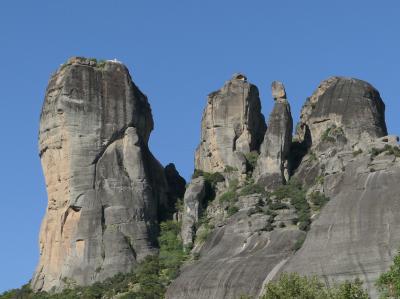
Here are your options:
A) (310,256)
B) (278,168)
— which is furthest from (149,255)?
(310,256)

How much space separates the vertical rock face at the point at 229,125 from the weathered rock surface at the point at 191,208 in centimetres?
432

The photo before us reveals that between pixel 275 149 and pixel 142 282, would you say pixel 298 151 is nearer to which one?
pixel 275 149

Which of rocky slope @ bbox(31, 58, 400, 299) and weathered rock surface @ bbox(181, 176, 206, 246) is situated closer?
rocky slope @ bbox(31, 58, 400, 299)

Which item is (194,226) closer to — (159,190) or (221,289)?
(159,190)

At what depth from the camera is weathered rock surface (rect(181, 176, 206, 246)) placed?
384ft

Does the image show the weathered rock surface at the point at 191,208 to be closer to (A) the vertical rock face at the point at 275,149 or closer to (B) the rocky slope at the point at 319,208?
(B) the rocky slope at the point at 319,208

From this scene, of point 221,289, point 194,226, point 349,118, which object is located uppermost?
point 349,118

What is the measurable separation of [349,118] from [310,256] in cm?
2679

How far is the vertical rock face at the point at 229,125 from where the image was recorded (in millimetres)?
124900

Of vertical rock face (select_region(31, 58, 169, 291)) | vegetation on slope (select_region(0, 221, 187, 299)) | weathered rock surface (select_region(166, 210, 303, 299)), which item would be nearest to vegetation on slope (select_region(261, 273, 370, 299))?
weathered rock surface (select_region(166, 210, 303, 299))

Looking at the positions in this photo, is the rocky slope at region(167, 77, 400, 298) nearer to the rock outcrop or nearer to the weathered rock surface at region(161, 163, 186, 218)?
the rock outcrop

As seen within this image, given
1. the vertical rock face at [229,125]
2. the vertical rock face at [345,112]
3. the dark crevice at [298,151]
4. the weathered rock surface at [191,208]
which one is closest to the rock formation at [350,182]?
the vertical rock face at [345,112]

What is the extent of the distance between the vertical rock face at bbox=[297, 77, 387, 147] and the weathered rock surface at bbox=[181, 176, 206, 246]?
39.1ft

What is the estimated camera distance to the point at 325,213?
102062 mm
